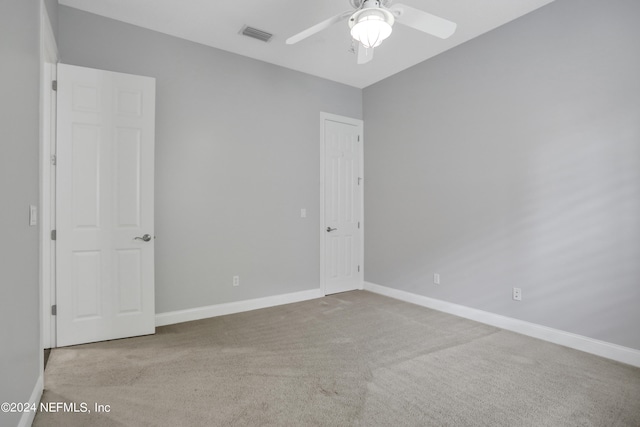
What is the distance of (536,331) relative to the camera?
301cm

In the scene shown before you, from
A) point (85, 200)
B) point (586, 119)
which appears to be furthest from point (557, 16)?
point (85, 200)

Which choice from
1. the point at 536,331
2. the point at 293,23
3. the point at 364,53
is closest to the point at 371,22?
the point at 364,53

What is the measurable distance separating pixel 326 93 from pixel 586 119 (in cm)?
292

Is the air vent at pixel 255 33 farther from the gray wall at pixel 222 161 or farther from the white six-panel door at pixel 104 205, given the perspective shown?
the white six-panel door at pixel 104 205

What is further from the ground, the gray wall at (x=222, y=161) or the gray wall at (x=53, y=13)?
the gray wall at (x=53, y=13)

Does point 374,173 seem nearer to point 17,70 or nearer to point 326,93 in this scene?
point 326,93

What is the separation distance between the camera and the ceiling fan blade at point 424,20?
2.05 meters

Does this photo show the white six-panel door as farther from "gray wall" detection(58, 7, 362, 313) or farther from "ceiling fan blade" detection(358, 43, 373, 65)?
"ceiling fan blade" detection(358, 43, 373, 65)

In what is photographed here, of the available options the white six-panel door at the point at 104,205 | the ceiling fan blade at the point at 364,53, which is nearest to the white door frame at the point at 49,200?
the white six-panel door at the point at 104,205

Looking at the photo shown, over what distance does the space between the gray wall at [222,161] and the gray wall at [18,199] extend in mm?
1319

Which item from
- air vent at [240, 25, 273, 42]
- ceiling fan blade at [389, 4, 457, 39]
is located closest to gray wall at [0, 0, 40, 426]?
air vent at [240, 25, 273, 42]

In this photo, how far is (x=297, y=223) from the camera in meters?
4.29

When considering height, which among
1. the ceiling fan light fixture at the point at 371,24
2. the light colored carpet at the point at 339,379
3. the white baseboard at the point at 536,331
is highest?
the ceiling fan light fixture at the point at 371,24

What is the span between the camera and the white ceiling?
2883 mm
